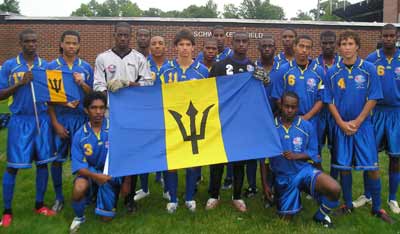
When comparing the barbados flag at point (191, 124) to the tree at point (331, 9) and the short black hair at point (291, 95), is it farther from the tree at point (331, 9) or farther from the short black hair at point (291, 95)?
the tree at point (331, 9)

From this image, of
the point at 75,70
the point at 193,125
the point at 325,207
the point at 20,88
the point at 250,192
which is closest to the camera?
the point at 325,207

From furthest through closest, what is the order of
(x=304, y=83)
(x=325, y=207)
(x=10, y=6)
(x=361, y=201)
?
(x=10, y=6) < (x=361, y=201) < (x=304, y=83) < (x=325, y=207)

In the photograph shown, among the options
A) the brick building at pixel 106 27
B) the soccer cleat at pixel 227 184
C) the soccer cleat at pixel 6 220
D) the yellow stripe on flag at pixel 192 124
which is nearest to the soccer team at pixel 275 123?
the soccer cleat at pixel 6 220

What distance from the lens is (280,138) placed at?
4953mm

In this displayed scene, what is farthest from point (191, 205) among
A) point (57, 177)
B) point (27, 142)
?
point (27, 142)

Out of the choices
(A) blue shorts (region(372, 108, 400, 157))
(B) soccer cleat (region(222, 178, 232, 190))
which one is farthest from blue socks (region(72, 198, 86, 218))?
(A) blue shorts (region(372, 108, 400, 157))

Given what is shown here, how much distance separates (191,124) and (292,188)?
141 cm

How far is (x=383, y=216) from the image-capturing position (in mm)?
5031

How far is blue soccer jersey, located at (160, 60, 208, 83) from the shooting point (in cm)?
531

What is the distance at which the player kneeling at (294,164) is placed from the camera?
4.80m

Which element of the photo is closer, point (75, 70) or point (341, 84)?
point (341, 84)

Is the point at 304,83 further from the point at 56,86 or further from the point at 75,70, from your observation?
the point at 56,86

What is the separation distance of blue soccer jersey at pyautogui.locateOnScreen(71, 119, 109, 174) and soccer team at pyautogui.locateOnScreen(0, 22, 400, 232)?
0.5 inches

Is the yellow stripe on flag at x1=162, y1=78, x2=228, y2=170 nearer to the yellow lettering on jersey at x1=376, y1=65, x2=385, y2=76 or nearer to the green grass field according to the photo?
the green grass field
